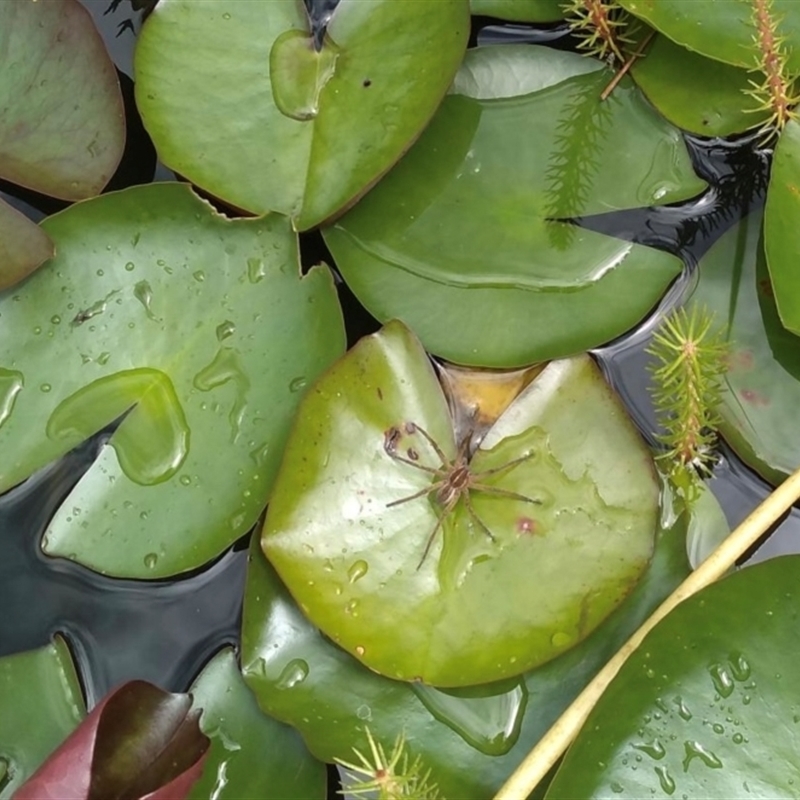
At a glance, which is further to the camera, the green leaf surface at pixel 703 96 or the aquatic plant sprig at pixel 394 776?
the green leaf surface at pixel 703 96

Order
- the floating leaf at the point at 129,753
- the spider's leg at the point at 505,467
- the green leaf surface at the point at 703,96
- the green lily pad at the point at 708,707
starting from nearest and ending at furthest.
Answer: the floating leaf at the point at 129,753, the green lily pad at the point at 708,707, the spider's leg at the point at 505,467, the green leaf surface at the point at 703,96

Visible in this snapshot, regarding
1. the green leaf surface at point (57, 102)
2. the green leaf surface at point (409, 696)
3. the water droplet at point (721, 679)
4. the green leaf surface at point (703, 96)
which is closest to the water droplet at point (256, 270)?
the green leaf surface at point (57, 102)

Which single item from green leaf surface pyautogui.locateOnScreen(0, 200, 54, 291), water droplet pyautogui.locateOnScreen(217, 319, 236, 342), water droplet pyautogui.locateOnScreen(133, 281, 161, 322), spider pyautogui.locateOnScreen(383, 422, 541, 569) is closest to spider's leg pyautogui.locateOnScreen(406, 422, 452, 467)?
spider pyautogui.locateOnScreen(383, 422, 541, 569)

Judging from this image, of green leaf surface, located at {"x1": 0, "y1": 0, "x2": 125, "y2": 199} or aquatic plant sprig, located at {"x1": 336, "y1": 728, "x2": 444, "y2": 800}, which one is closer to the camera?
aquatic plant sprig, located at {"x1": 336, "y1": 728, "x2": 444, "y2": 800}

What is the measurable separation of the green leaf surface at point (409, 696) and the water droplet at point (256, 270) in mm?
340

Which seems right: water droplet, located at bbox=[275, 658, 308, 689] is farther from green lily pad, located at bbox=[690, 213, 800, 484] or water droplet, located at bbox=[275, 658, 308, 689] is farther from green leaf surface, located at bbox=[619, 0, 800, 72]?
green leaf surface, located at bbox=[619, 0, 800, 72]

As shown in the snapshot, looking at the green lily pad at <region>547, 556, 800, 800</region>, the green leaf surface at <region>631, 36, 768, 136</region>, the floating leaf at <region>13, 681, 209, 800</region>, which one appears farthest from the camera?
the green leaf surface at <region>631, 36, 768, 136</region>

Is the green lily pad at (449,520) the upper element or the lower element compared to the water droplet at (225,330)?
lower

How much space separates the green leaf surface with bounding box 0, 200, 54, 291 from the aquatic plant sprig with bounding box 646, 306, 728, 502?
2.49ft

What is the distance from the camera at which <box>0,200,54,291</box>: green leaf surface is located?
109 cm

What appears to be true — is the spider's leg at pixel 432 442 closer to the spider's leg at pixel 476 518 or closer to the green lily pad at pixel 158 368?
the spider's leg at pixel 476 518

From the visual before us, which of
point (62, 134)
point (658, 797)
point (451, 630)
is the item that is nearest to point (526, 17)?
point (62, 134)

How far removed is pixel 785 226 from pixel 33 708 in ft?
3.62

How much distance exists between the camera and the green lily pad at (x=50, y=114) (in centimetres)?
110
